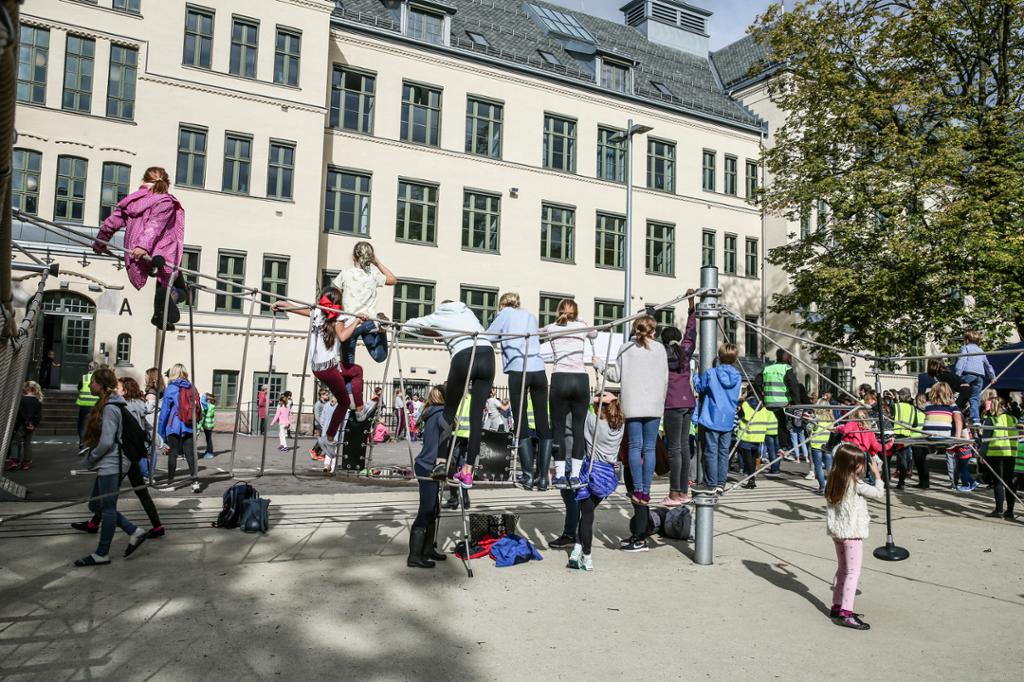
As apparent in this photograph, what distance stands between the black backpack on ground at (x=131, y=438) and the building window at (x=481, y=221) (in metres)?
23.1

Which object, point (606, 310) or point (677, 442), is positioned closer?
point (677, 442)

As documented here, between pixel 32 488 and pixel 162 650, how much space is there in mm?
7642

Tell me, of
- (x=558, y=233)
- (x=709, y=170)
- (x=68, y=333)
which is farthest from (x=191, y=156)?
(x=709, y=170)

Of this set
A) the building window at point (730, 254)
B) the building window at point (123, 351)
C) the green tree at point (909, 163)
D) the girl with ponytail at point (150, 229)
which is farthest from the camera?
the building window at point (730, 254)

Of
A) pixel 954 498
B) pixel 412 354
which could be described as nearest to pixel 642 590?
pixel 954 498

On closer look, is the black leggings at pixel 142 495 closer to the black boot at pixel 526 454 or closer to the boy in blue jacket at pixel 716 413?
the black boot at pixel 526 454

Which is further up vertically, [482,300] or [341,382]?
[482,300]

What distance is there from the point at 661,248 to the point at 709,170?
15.8 ft

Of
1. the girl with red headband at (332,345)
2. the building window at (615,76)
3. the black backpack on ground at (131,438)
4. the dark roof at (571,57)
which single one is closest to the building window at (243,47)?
the dark roof at (571,57)

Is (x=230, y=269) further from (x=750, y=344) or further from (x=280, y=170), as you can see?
(x=750, y=344)

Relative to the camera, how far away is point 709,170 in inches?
1438

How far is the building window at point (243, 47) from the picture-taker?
1029 inches

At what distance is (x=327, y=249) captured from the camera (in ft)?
92.0

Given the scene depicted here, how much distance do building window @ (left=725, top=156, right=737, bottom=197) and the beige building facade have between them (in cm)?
14
